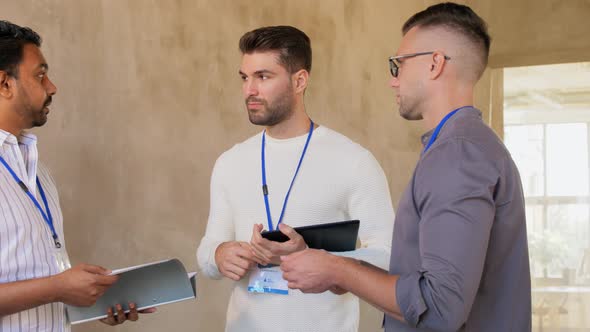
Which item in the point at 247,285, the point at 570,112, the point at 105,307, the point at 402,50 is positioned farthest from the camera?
the point at 570,112

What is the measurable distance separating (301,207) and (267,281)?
28 centimetres

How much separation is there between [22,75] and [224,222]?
850mm

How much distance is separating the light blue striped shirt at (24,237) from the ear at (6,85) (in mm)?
135

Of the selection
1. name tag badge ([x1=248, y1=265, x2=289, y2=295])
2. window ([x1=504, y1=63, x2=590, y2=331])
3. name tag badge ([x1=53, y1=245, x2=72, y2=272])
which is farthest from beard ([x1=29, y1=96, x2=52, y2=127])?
window ([x1=504, y1=63, x2=590, y2=331])

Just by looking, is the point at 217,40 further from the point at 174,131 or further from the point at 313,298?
the point at 313,298

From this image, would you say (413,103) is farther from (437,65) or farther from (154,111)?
(154,111)

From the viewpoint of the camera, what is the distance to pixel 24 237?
2217mm

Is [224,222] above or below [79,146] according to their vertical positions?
below

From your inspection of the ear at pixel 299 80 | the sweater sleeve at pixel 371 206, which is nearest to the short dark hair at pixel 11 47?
the ear at pixel 299 80

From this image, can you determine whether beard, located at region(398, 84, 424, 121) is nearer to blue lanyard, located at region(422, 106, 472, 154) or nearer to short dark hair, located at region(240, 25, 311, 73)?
blue lanyard, located at region(422, 106, 472, 154)

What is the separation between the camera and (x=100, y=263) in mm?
3580

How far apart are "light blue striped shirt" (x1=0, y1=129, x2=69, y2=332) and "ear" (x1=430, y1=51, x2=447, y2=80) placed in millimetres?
1313

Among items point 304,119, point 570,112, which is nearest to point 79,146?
point 304,119

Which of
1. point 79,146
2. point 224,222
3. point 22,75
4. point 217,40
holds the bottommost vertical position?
point 224,222
